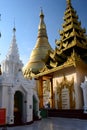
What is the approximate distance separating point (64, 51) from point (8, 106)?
1068 centimetres

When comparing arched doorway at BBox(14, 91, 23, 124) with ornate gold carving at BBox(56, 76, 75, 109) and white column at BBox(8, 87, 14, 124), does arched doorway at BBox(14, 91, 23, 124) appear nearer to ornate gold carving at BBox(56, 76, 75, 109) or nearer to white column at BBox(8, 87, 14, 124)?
white column at BBox(8, 87, 14, 124)

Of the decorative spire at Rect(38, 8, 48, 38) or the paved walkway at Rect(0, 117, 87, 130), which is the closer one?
the paved walkway at Rect(0, 117, 87, 130)

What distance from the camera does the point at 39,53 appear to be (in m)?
29.5

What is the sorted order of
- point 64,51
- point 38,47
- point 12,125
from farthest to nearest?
point 38,47
point 64,51
point 12,125

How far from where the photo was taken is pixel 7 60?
17703 millimetres

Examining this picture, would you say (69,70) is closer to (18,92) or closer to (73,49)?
(73,49)

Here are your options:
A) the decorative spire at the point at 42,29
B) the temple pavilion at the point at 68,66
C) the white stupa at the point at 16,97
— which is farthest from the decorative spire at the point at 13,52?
the decorative spire at the point at 42,29

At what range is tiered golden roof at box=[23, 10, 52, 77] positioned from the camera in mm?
27375

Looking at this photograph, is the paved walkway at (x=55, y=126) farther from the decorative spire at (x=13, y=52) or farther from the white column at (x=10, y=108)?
the decorative spire at (x=13, y=52)

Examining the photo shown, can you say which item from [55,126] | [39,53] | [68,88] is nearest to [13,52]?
[68,88]

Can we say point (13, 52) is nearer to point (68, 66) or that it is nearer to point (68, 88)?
point (68, 66)

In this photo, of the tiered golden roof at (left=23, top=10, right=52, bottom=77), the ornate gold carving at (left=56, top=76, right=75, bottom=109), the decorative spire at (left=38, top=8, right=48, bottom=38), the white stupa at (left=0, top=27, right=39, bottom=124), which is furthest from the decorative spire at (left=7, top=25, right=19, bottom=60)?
the decorative spire at (left=38, top=8, right=48, bottom=38)

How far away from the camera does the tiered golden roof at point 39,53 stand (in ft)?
89.8

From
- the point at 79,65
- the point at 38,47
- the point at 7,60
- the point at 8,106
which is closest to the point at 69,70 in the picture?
the point at 79,65
